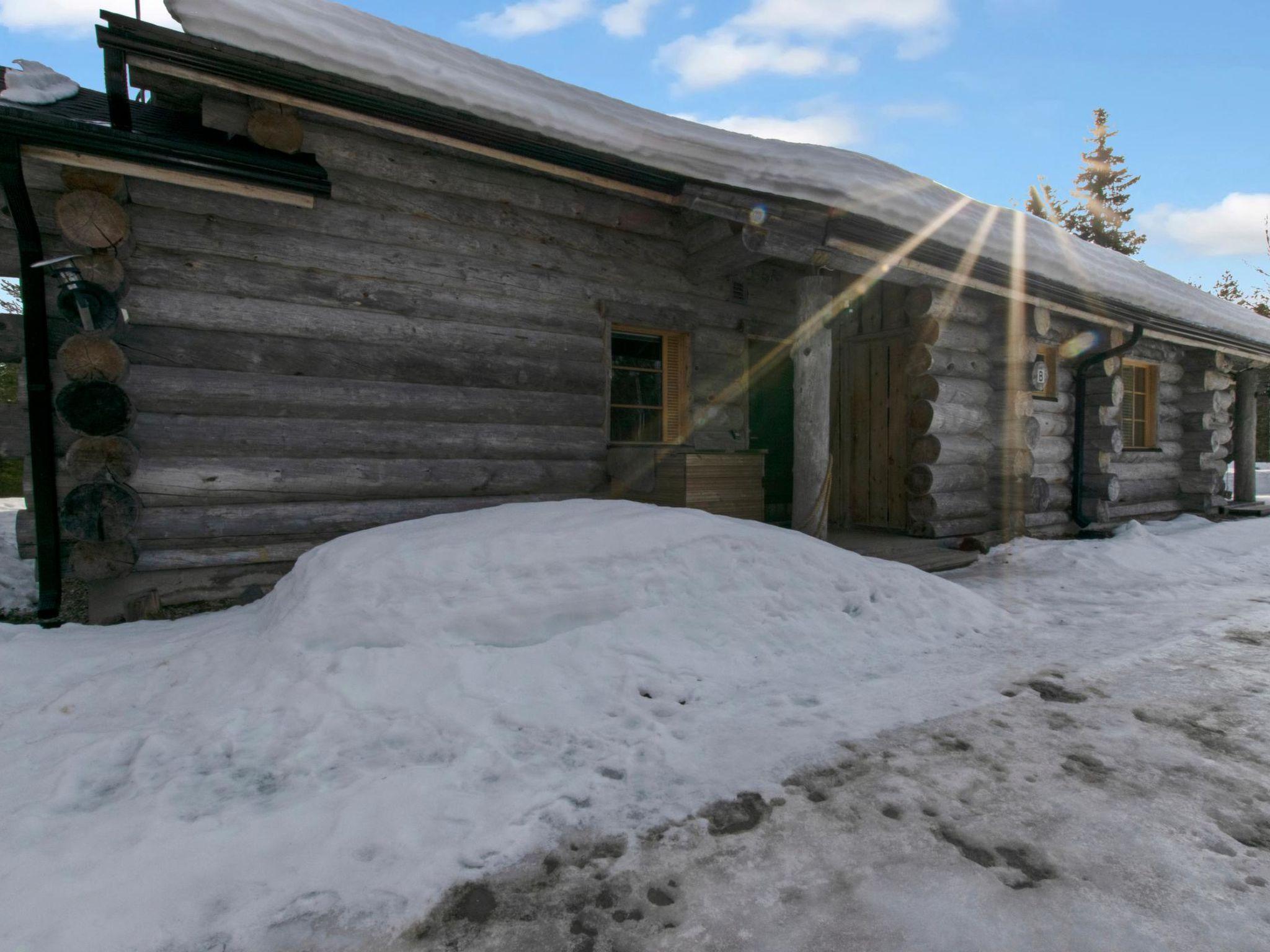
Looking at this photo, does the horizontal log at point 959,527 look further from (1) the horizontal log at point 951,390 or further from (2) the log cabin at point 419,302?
(1) the horizontal log at point 951,390

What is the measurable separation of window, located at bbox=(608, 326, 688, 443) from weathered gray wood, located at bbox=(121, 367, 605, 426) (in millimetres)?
541

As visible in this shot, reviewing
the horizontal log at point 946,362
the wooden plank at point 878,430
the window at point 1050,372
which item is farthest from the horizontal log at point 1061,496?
the wooden plank at point 878,430

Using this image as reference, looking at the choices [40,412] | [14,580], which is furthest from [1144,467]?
[14,580]

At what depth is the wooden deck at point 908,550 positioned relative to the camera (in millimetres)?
6160

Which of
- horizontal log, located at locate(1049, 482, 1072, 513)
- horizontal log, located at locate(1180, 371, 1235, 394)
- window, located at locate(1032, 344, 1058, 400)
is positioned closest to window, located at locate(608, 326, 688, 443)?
window, located at locate(1032, 344, 1058, 400)

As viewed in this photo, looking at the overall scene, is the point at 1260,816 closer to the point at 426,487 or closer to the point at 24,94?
the point at 426,487

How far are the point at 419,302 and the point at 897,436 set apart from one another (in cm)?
552

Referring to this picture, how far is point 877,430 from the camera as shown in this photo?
8.00 m

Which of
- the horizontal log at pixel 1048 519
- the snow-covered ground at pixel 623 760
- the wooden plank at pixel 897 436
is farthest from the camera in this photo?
the horizontal log at pixel 1048 519

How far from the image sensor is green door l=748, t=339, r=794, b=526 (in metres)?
7.19

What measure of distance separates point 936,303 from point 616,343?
3378 mm

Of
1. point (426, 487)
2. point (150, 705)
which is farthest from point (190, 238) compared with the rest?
point (150, 705)

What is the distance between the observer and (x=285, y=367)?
4527mm

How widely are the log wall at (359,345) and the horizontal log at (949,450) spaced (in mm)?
3177
